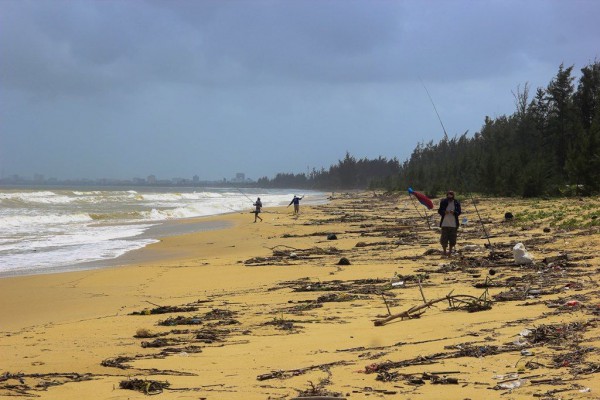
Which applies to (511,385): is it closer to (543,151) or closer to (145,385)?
(145,385)

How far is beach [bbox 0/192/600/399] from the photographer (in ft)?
A: 14.7

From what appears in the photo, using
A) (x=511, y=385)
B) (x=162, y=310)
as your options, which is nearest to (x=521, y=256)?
(x=162, y=310)

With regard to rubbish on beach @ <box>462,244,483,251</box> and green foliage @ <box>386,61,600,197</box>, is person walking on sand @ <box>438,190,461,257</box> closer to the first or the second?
rubbish on beach @ <box>462,244,483,251</box>

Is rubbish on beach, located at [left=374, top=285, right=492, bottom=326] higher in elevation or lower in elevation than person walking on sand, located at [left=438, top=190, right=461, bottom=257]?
lower

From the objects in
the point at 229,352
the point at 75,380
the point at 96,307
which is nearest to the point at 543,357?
the point at 229,352

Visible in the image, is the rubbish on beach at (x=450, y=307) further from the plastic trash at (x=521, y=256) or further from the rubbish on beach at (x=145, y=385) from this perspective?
the plastic trash at (x=521, y=256)

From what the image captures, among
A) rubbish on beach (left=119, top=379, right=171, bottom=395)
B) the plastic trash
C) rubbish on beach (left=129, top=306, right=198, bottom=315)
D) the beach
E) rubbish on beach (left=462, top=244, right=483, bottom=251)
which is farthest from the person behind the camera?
rubbish on beach (left=462, top=244, right=483, bottom=251)

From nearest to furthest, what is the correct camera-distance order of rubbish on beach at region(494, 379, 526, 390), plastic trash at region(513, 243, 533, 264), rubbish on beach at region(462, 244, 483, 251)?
rubbish on beach at region(494, 379, 526, 390) → plastic trash at region(513, 243, 533, 264) → rubbish on beach at region(462, 244, 483, 251)

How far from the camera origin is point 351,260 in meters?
13.8

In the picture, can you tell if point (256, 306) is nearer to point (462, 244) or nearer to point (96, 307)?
point (96, 307)

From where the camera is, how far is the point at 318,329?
22.2 feet

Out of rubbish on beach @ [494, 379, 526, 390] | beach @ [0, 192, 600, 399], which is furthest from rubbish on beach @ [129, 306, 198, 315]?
rubbish on beach @ [494, 379, 526, 390]


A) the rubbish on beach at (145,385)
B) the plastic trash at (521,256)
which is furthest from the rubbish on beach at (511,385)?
the plastic trash at (521,256)

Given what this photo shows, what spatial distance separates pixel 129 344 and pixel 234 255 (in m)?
10.5
